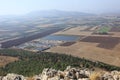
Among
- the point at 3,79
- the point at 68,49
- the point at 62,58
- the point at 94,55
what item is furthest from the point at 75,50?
the point at 3,79

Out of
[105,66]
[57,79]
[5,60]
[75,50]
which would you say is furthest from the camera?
[75,50]

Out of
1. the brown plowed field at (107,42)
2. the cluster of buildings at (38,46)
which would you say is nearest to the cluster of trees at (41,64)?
the cluster of buildings at (38,46)

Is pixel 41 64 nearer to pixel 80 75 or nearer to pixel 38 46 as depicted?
pixel 80 75

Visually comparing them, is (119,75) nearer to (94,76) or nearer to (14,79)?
(94,76)

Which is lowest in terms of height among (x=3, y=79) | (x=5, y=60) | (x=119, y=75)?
(x=5, y=60)

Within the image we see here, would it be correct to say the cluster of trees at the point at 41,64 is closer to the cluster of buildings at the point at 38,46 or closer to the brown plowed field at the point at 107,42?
the cluster of buildings at the point at 38,46

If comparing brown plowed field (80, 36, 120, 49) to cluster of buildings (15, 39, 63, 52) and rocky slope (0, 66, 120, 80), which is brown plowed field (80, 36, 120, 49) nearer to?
cluster of buildings (15, 39, 63, 52)

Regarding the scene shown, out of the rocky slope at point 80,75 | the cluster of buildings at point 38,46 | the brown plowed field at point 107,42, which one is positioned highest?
the rocky slope at point 80,75

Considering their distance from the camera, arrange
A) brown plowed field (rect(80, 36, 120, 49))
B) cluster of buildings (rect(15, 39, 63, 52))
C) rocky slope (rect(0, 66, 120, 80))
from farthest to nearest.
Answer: cluster of buildings (rect(15, 39, 63, 52)) → brown plowed field (rect(80, 36, 120, 49)) → rocky slope (rect(0, 66, 120, 80))

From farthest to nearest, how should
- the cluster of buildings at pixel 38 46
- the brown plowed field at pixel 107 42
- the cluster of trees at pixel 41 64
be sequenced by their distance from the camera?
the cluster of buildings at pixel 38 46 < the brown plowed field at pixel 107 42 < the cluster of trees at pixel 41 64

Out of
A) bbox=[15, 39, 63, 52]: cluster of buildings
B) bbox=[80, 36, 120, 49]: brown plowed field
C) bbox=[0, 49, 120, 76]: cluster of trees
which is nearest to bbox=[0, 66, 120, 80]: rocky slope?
A: bbox=[0, 49, 120, 76]: cluster of trees

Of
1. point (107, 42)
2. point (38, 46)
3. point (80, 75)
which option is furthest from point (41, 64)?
point (107, 42)
